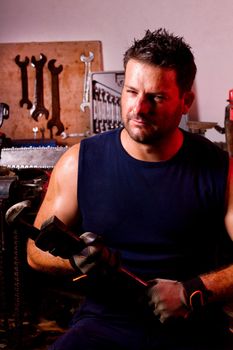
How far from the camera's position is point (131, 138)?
57.7 inches

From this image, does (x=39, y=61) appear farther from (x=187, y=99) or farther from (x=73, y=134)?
(x=187, y=99)

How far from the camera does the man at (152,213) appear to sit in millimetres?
1352

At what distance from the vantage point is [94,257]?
1.15 metres

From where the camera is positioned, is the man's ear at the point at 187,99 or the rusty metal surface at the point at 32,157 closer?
the man's ear at the point at 187,99

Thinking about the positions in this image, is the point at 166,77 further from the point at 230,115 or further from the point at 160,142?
the point at 230,115

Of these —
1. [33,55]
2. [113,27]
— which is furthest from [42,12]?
[113,27]

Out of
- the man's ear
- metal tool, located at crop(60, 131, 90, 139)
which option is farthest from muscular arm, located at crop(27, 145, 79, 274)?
metal tool, located at crop(60, 131, 90, 139)

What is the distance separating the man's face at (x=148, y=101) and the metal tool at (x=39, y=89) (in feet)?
6.93

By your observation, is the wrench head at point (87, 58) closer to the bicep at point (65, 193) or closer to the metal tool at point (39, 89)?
the metal tool at point (39, 89)

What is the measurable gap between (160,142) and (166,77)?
0.21 meters

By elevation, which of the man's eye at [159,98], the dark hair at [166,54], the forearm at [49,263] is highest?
the dark hair at [166,54]

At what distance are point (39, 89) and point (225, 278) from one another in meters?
2.46

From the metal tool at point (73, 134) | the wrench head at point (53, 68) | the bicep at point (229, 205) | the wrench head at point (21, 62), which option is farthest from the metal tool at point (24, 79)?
the bicep at point (229, 205)

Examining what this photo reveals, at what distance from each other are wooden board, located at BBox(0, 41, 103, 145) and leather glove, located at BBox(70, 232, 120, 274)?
2378 mm
